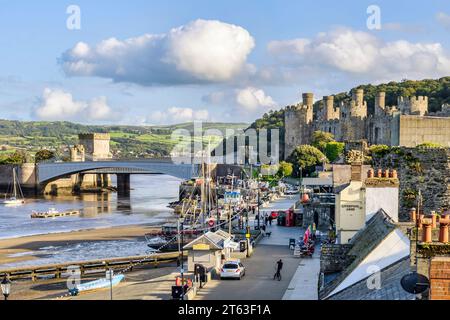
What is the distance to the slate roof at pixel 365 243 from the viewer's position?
11133 mm

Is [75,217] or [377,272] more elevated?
[377,272]

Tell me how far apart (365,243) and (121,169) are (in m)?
81.0

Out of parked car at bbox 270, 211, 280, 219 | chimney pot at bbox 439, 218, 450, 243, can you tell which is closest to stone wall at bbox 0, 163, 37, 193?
parked car at bbox 270, 211, 280, 219

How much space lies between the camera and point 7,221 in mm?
54156

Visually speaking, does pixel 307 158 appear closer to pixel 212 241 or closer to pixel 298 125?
pixel 298 125

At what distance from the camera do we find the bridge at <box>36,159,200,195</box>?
8356cm

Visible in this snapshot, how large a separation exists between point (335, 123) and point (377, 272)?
78.7 meters

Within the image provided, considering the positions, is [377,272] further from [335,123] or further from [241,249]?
[335,123]

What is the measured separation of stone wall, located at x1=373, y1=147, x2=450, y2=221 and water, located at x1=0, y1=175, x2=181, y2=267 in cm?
2185

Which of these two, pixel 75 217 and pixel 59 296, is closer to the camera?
pixel 59 296

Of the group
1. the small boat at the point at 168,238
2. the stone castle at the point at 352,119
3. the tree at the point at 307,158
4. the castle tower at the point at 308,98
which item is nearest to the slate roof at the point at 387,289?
the small boat at the point at 168,238

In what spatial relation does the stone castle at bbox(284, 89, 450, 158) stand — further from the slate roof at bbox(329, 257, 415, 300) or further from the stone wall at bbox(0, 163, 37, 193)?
the slate roof at bbox(329, 257, 415, 300)
